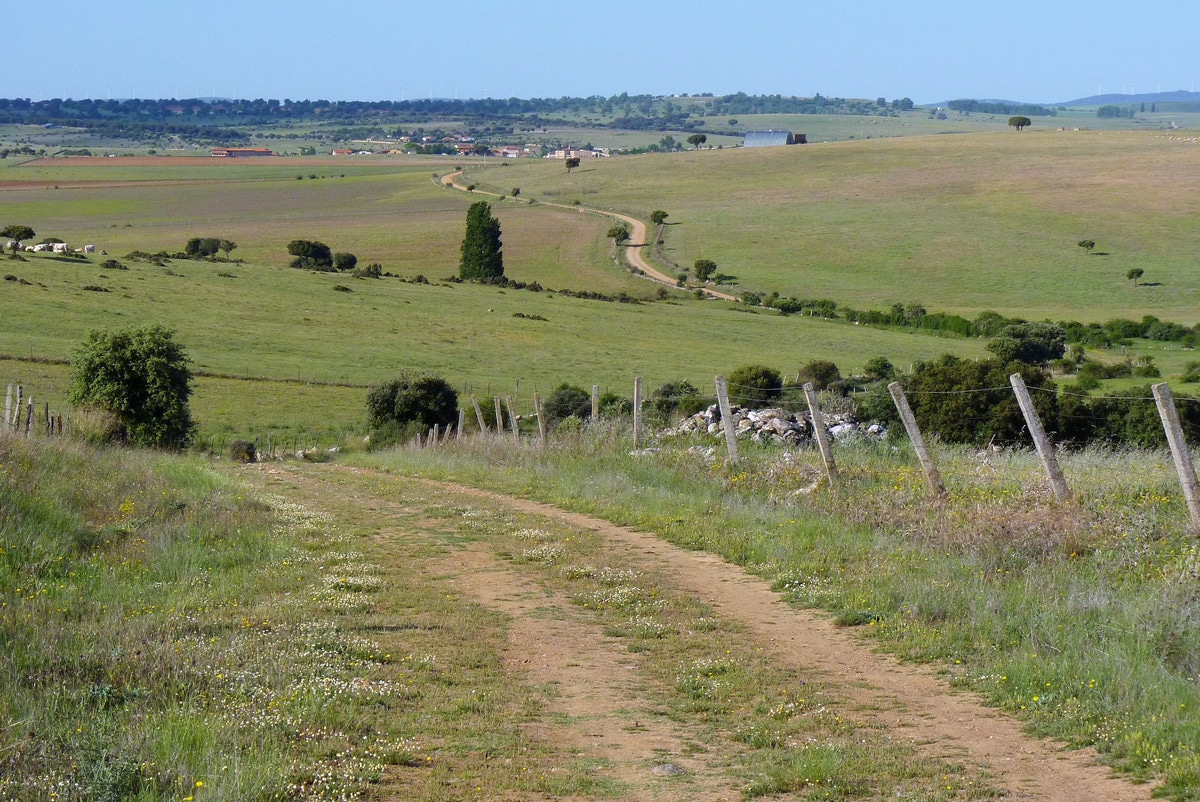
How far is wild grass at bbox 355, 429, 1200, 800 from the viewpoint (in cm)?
741

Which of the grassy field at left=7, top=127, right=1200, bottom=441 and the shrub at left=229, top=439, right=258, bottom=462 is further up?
the grassy field at left=7, top=127, right=1200, bottom=441

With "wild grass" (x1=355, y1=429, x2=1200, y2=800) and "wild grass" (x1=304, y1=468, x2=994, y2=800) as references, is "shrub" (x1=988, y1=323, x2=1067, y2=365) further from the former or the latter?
"wild grass" (x1=304, y1=468, x2=994, y2=800)

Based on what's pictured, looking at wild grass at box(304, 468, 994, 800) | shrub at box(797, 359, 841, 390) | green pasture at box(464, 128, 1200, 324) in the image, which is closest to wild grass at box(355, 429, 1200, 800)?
wild grass at box(304, 468, 994, 800)

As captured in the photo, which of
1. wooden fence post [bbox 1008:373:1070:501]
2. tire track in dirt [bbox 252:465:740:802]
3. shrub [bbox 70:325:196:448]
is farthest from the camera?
shrub [bbox 70:325:196:448]

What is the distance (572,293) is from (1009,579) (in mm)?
84530

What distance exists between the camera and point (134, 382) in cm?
3584

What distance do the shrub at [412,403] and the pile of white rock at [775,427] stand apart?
75.0 feet

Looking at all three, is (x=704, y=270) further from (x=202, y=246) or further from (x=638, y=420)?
(x=638, y=420)

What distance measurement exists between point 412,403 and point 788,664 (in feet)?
129

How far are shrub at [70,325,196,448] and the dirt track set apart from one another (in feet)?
83.7

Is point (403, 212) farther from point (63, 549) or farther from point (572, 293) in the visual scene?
point (63, 549)

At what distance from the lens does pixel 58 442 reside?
59.4ft

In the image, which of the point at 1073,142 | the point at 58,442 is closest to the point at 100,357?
the point at 58,442

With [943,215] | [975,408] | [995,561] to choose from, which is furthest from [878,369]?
[943,215]
